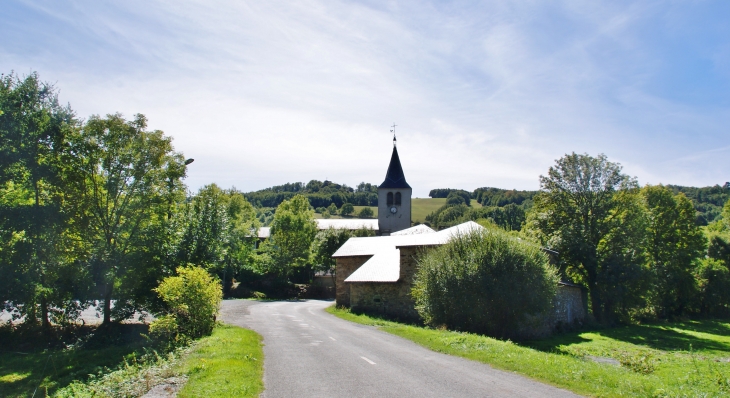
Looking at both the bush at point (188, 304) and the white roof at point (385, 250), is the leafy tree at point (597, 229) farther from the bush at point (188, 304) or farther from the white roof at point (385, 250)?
the bush at point (188, 304)

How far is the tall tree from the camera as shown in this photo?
65.2 feet

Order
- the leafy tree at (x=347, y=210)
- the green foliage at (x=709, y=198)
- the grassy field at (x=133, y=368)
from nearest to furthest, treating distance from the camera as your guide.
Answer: the grassy field at (x=133, y=368) < the green foliage at (x=709, y=198) < the leafy tree at (x=347, y=210)

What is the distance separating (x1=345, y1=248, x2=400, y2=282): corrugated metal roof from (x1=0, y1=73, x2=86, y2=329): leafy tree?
15.2 metres

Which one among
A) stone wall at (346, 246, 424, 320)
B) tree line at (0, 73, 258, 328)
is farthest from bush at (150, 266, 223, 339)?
stone wall at (346, 246, 424, 320)

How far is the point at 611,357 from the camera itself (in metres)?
18.4

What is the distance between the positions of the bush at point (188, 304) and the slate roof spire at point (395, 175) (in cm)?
4810

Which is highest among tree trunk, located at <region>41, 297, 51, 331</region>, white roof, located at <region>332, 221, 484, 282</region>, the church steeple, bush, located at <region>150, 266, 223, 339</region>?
the church steeple

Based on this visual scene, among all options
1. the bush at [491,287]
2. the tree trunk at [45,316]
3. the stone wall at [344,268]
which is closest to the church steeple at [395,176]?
the stone wall at [344,268]

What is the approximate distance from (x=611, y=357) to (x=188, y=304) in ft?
54.3

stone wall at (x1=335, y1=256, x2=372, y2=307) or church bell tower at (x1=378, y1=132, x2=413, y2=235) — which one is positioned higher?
church bell tower at (x1=378, y1=132, x2=413, y2=235)

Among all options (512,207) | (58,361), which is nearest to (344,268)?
(58,361)

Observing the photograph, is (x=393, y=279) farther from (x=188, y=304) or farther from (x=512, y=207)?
(x=512, y=207)

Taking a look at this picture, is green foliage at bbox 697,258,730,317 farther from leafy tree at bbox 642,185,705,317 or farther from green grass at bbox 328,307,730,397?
green grass at bbox 328,307,730,397

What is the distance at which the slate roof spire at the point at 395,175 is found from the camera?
210 ft
